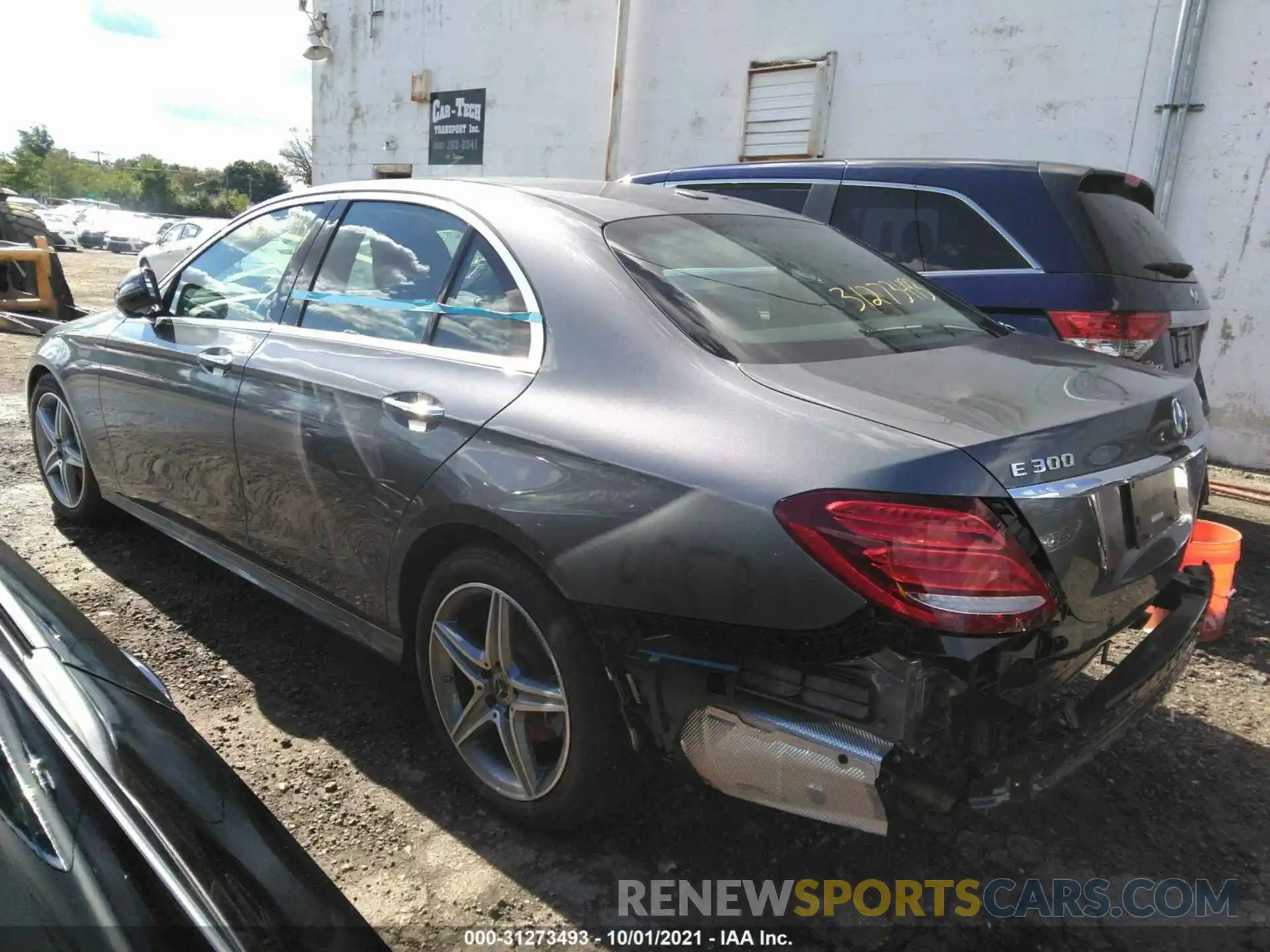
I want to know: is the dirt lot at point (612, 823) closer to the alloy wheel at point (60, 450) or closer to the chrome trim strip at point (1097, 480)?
the chrome trim strip at point (1097, 480)

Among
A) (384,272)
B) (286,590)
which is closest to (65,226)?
(286,590)

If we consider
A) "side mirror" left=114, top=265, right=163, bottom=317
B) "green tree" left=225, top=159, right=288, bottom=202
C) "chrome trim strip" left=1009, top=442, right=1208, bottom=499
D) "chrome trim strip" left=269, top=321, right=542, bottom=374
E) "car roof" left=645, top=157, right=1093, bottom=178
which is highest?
"green tree" left=225, top=159, right=288, bottom=202

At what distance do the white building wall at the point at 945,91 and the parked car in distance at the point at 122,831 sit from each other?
7.81 meters

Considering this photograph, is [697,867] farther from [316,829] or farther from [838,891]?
[316,829]

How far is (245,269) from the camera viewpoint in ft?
10.7

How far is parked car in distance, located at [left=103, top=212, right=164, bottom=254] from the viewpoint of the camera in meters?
30.0

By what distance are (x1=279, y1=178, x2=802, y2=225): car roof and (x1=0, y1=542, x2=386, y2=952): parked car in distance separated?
1585 mm

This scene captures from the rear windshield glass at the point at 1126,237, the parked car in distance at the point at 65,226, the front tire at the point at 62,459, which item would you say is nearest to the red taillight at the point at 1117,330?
the rear windshield glass at the point at 1126,237

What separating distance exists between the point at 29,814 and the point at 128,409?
8.84 ft

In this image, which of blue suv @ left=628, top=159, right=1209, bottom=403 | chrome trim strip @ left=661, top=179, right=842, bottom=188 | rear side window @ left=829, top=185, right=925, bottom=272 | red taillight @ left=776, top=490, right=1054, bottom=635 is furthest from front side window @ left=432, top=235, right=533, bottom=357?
rear side window @ left=829, top=185, right=925, bottom=272

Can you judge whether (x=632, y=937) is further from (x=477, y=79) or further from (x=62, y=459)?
(x=477, y=79)

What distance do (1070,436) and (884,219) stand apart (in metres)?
A: 3.14

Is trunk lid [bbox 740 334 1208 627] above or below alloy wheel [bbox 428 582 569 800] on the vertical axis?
above

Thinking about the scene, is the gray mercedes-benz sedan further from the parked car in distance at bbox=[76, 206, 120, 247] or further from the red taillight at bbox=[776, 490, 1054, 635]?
the parked car in distance at bbox=[76, 206, 120, 247]
